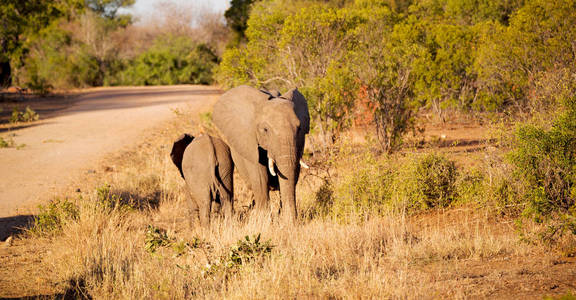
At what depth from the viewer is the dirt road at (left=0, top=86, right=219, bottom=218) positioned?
948 centimetres

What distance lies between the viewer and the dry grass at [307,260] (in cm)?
456

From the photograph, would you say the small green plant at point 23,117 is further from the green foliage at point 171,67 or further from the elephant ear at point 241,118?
the green foliage at point 171,67

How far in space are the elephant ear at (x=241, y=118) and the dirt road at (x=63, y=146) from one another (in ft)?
12.5

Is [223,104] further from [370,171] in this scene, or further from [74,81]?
[74,81]

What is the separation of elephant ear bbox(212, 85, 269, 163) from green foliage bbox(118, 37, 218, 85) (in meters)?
34.2

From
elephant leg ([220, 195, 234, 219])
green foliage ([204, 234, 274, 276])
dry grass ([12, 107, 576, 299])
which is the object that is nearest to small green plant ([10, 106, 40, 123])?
dry grass ([12, 107, 576, 299])

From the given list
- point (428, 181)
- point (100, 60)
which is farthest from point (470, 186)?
point (100, 60)

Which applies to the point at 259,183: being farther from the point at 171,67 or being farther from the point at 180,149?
the point at 171,67

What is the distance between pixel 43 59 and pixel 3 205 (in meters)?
32.5

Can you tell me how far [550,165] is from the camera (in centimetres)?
625

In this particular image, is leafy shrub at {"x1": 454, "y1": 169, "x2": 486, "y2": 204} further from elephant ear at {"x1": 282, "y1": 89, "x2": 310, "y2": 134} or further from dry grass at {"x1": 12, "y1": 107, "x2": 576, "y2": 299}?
elephant ear at {"x1": 282, "y1": 89, "x2": 310, "y2": 134}

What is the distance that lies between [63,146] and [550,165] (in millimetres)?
11620

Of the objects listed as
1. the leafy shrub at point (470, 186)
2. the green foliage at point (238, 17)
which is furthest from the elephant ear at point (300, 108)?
the green foliage at point (238, 17)

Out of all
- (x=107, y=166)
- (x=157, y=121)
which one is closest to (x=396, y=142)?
(x=107, y=166)
